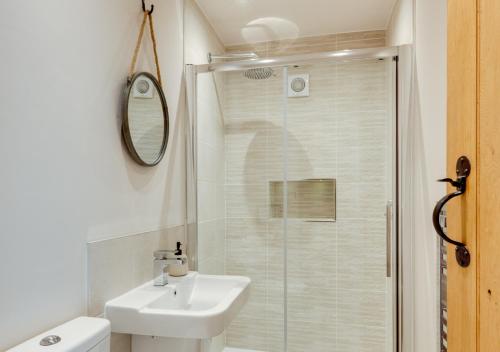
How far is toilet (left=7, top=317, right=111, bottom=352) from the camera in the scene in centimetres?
98

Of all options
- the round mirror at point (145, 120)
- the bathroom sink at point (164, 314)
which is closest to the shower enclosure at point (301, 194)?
the round mirror at point (145, 120)

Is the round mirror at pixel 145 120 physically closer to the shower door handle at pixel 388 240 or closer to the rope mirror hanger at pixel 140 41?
the rope mirror hanger at pixel 140 41

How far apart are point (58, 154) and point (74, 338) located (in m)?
0.60

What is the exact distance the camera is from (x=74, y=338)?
1.05 m

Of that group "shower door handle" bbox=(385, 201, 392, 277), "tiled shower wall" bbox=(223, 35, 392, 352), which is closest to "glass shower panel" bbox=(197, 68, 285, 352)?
"tiled shower wall" bbox=(223, 35, 392, 352)

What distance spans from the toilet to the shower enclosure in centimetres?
107

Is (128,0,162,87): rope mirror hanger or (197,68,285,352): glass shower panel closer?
(128,0,162,87): rope mirror hanger

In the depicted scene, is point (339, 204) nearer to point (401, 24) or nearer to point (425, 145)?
point (425, 145)

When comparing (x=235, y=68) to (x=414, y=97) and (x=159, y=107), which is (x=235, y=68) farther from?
(x=414, y=97)

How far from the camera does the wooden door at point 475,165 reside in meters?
0.77

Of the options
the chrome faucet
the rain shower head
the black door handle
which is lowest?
the chrome faucet

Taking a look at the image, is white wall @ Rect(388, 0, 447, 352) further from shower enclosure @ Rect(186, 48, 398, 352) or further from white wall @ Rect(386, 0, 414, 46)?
shower enclosure @ Rect(186, 48, 398, 352)
